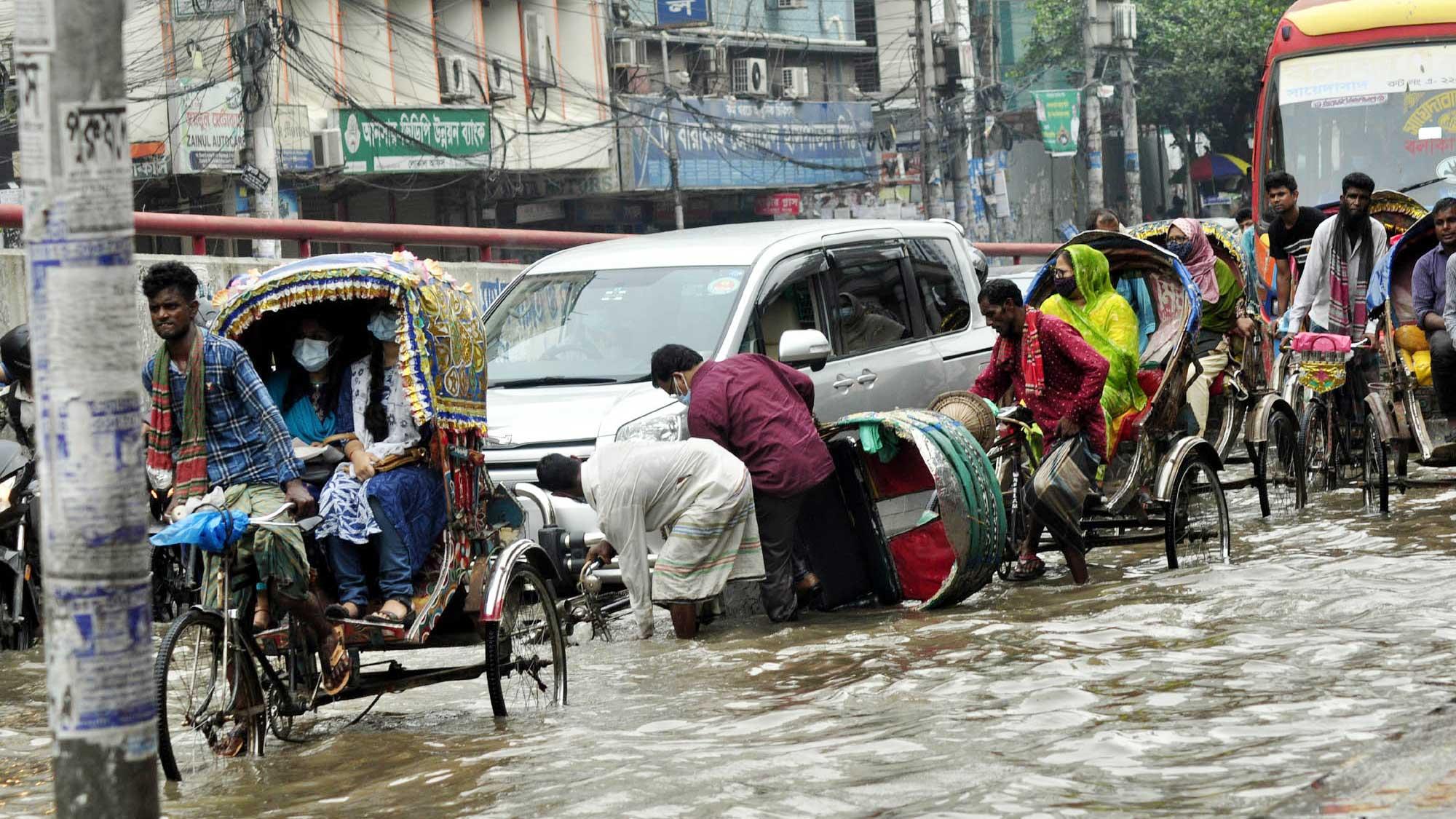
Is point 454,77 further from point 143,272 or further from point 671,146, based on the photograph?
point 143,272

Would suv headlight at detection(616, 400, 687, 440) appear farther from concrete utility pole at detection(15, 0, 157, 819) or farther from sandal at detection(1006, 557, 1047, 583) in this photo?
concrete utility pole at detection(15, 0, 157, 819)

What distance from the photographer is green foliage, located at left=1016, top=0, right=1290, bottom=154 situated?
Answer: 166ft

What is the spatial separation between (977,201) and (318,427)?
141ft

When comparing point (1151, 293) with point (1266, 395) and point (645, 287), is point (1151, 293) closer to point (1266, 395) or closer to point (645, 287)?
point (1266, 395)

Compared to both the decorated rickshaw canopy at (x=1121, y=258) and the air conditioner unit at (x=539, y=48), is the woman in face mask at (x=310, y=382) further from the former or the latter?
the air conditioner unit at (x=539, y=48)

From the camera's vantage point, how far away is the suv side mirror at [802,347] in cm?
966

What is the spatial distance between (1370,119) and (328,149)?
19.5 m

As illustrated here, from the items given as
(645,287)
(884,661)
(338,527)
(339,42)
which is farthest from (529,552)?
(339,42)

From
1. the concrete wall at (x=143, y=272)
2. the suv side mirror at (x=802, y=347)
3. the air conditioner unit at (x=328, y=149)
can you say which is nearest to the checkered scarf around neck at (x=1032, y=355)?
the suv side mirror at (x=802, y=347)

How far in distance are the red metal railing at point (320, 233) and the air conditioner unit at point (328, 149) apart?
688 inches

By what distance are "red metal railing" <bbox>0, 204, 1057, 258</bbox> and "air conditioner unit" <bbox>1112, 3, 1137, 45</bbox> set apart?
103ft

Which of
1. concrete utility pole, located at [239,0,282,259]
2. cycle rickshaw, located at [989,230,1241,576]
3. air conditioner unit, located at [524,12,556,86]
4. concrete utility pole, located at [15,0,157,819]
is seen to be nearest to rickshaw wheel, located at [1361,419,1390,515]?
cycle rickshaw, located at [989,230,1241,576]

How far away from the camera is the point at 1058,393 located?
9.55 metres

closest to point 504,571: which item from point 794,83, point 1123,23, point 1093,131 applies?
point 1123,23
